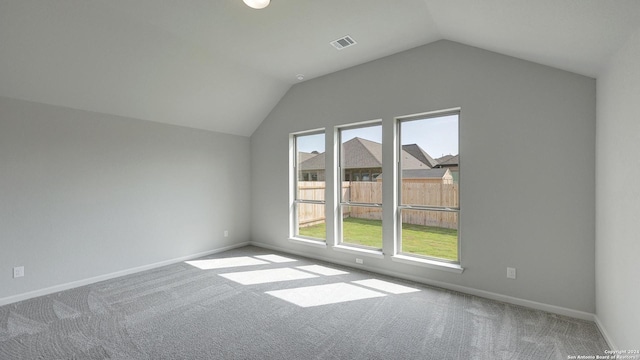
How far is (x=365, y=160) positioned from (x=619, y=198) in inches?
108

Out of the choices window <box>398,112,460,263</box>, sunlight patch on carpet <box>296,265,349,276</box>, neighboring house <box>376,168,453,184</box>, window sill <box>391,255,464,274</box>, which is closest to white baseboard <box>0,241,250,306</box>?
sunlight patch on carpet <box>296,265,349,276</box>

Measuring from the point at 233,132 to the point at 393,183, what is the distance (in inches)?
134

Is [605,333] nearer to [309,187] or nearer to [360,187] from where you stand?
[360,187]

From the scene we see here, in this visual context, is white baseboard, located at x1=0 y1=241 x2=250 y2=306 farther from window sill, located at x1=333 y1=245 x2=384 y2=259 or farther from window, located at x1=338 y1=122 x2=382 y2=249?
window, located at x1=338 y1=122 x2=382 y2=249

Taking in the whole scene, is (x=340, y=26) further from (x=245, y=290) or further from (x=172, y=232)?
(x=172, y=232)

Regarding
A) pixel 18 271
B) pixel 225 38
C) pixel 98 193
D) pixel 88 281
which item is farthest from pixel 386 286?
pixel 18 271

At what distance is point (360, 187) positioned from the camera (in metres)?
4.23

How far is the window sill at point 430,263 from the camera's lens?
326cm

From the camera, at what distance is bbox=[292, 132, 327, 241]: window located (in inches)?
186

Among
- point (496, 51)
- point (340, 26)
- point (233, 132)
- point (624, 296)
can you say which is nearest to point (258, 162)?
point (233, 132)

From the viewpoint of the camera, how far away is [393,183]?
378 cm

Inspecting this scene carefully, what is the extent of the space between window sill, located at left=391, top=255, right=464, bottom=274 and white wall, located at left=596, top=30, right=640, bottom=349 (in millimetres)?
1238

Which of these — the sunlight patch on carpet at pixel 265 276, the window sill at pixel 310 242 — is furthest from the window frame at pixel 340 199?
the sunlight patch on carpet at pixel 265 276

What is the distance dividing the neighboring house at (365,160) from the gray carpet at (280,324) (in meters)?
1.63
